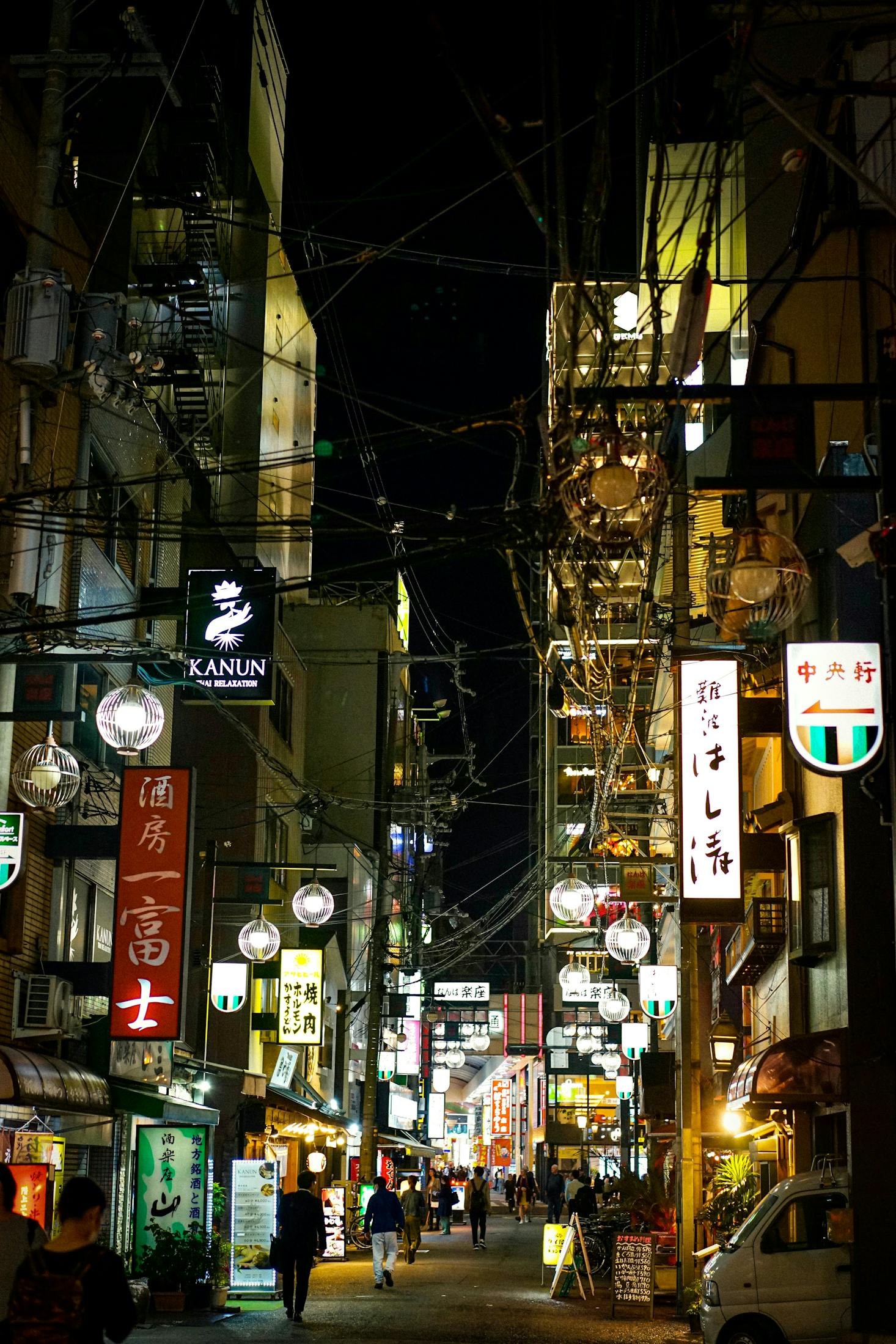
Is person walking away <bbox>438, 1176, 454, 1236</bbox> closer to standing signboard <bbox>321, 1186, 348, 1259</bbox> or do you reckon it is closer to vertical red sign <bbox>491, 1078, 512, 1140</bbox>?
standing signboard <bbox>321, 1186, 348, 1259</bbox>

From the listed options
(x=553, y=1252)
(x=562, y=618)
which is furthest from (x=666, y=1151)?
(x=562, y=618)

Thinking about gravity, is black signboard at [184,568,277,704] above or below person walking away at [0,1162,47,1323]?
above

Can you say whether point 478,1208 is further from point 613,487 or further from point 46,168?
point 613,487

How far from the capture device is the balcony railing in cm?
2108

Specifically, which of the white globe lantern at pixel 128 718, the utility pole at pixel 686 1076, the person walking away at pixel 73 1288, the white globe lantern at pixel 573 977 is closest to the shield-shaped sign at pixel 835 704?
the utility pole at pixel 686 1076

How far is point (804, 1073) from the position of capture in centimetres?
1684

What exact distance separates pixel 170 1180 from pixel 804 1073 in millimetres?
9626

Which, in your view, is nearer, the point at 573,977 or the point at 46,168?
the point at 46,168

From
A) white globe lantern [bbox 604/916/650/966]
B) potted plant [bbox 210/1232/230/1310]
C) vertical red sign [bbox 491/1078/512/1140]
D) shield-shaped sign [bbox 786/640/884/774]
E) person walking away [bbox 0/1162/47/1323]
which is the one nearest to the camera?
person walking away [bbox 0/1162/47/1323]


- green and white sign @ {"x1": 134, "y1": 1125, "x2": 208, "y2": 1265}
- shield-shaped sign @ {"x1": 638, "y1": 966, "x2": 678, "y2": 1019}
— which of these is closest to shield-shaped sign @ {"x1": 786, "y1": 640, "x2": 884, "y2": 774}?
green and white sign @ {"x1": 134, "y1": 1125, "x2": 208, "y2": 1265}

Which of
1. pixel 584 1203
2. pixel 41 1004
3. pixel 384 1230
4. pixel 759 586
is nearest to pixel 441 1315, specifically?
pixel 384 1230

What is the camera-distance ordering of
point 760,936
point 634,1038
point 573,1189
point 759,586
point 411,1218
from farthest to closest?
point 634,1038, point 411,1218, point 573,1189, point 760,936, point 759,586

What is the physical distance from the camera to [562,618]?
20500 mm

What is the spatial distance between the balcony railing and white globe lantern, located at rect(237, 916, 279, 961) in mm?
8521
